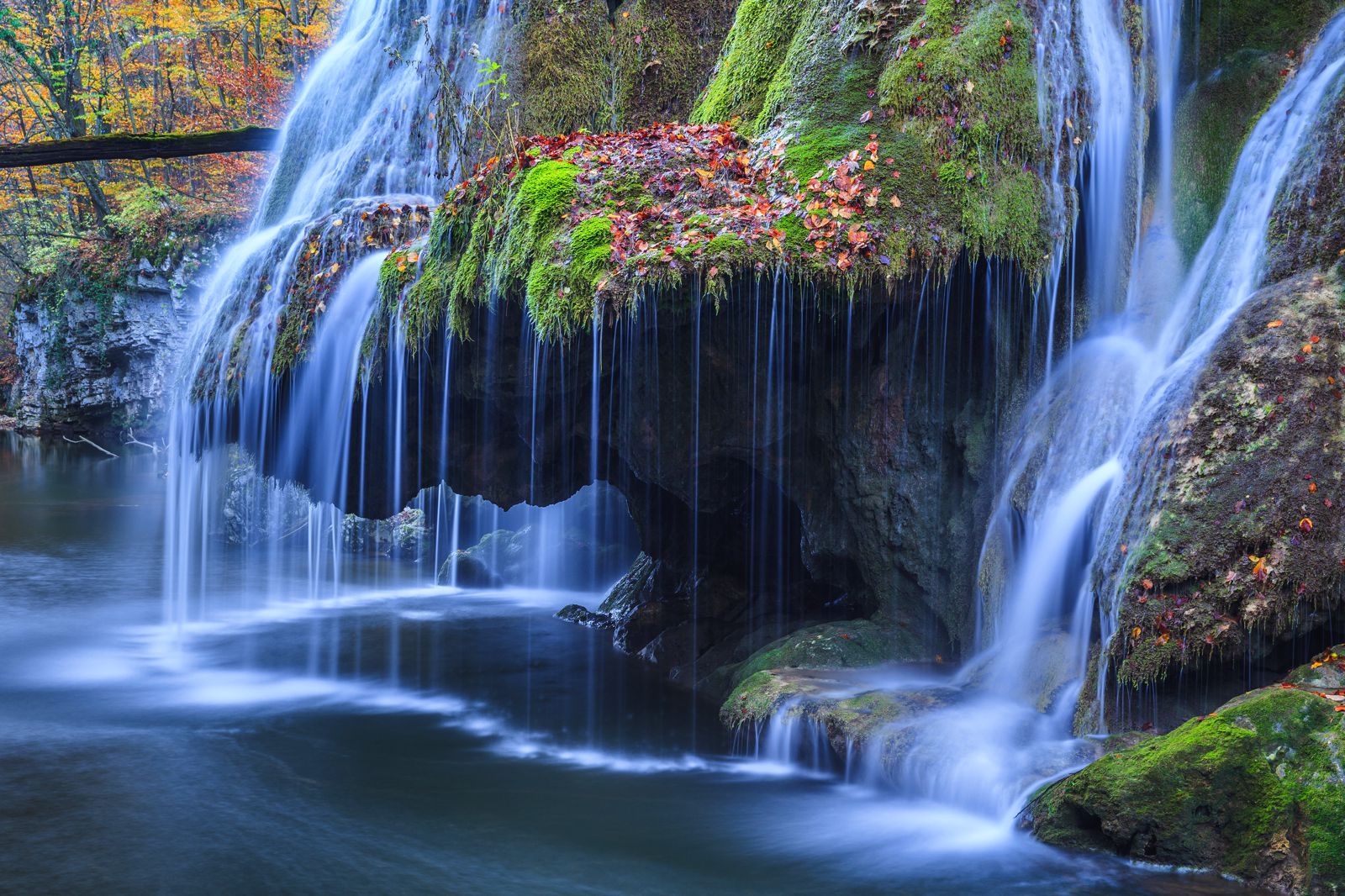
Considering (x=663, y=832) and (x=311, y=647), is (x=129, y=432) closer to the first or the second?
(x=311, y=647)

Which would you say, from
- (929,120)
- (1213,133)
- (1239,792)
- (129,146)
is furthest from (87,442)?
(1239,792)

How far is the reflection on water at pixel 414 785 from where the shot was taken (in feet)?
17.1

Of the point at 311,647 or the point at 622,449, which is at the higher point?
the point at 622,449

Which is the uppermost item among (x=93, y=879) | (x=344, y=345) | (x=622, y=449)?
(x=344, y=345)

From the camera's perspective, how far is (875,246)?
7062mm

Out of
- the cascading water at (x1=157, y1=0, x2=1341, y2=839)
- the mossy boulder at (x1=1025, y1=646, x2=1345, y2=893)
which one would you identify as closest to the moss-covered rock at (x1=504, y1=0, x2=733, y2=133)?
the cascading water at (x1=157, y1=0, x2=1341, y2=839)

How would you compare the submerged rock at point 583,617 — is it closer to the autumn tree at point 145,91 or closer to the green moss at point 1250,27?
the green moss at point 1250,27

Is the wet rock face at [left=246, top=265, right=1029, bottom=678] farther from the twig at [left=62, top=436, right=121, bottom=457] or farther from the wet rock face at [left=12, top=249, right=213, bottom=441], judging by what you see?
the twig at [left=62, top=436, right=121, bottom=457]

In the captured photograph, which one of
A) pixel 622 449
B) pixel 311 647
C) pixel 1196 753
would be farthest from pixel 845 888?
pixel 311 647

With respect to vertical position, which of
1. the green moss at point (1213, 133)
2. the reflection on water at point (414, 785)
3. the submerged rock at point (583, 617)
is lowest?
the reflection on water at point (414, 785)

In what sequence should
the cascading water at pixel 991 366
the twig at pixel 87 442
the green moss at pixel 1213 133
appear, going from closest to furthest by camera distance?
the cascading water at pixel 991 366 → the green moss at pixel 1213 133 → the twig at pixel 87 442

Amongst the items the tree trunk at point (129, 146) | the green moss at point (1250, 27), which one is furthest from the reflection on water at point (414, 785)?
the green moss at point (1250, 27)

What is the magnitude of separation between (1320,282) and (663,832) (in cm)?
506

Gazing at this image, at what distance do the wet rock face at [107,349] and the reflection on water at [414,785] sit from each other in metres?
16.8
